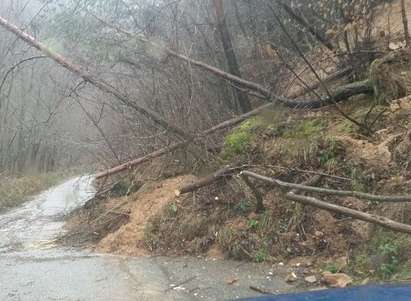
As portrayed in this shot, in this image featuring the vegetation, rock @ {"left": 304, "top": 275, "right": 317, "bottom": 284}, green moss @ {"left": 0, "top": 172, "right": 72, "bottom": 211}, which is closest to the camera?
rock @ {"left": 304, "top": 275, "right": 317, "bottom": 284}

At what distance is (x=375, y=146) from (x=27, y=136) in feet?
125

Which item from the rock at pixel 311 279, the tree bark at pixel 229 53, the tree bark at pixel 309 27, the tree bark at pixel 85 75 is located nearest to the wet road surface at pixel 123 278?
the rock at pixel 311 279

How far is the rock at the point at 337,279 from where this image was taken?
6574mm

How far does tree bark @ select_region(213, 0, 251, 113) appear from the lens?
41.8 feet

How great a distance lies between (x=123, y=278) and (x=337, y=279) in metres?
3.34

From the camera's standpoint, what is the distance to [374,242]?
7180mm

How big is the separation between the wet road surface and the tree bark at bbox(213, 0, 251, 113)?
4.63m

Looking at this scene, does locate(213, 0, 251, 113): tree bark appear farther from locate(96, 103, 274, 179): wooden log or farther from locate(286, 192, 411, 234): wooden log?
locate(286, 192, 411, 234): wooden log

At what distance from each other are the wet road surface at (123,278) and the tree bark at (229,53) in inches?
182

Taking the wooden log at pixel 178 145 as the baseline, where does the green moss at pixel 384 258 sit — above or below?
below

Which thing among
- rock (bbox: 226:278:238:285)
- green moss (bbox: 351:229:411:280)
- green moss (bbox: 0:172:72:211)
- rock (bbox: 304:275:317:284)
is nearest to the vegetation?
green moss (bbox: 351:229:411:280)

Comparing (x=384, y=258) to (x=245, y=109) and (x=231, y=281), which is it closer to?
(x=231, y=281)

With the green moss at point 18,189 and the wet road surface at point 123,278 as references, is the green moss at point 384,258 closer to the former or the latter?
the wet road surface at point 123,278

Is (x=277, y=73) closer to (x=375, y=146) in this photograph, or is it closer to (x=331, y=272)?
(x=375, y=146)
